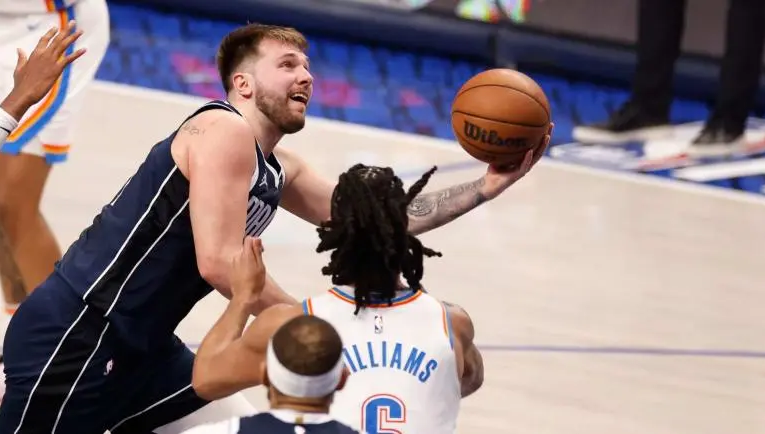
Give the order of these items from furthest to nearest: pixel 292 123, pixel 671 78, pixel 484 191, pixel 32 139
Answer: pixel 671 78, pixel 32 139, pixel 484 191, pixel 292 123

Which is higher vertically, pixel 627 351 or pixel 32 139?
pixel 32 139

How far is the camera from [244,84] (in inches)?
188

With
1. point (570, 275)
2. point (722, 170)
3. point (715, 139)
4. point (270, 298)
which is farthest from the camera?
point (715, 139)

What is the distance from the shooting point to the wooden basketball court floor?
632 cm

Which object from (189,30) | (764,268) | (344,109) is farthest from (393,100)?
(764,268)

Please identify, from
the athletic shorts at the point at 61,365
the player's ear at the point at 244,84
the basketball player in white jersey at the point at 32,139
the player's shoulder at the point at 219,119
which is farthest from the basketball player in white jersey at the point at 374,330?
the basketball player in white jersey at the point at 32,139

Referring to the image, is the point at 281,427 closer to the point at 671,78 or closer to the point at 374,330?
the point at 374,330

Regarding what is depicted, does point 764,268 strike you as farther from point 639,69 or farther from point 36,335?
point 36,335

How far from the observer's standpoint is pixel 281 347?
3.29m

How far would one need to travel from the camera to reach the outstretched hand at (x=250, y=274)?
3879 millimetres

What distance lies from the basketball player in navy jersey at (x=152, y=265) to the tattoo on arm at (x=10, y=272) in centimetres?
178

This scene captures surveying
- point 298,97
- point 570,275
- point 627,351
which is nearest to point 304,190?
point 298,97

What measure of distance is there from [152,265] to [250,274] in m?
0.76

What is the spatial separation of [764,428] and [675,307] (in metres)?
1.42
